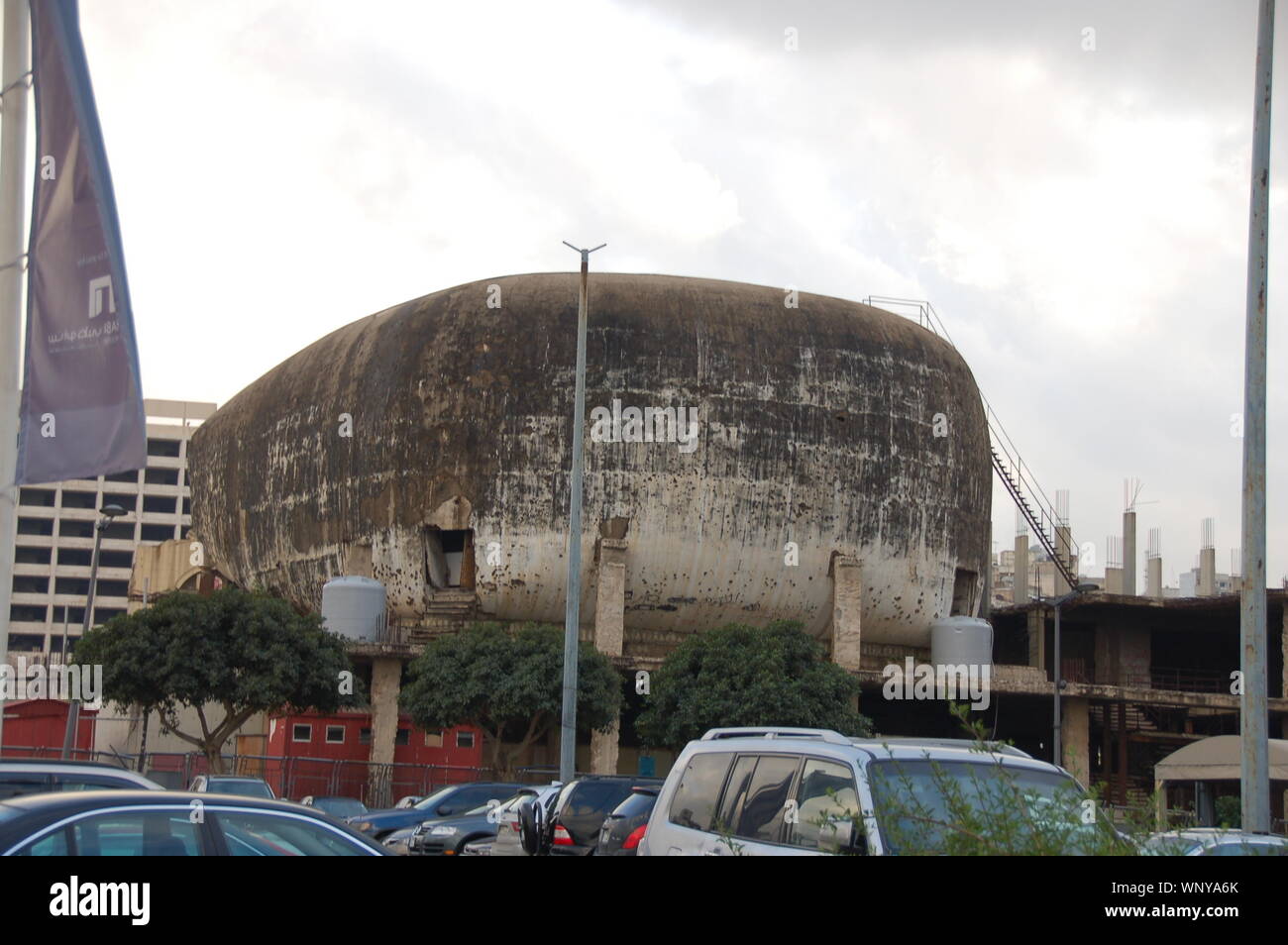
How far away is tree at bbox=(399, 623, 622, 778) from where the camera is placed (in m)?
41.8

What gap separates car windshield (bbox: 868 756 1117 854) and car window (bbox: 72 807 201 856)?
3.46m

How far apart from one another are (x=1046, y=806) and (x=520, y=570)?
1686 inches

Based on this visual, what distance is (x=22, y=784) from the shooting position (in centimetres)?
1121

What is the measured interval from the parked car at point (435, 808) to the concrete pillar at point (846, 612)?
26008mm

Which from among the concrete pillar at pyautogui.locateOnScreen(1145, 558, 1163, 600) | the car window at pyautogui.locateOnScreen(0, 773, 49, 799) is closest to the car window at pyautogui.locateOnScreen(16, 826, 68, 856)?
the car window at pyautogui.locateOnScreen(0, 773, 49, 799)

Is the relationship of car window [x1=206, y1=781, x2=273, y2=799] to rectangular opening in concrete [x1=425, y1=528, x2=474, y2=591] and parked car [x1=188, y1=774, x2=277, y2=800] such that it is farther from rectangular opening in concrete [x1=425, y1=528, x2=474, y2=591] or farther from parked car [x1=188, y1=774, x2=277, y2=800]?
rectangular opening in concrete [x1=425, y1=528, x2=474, y2=591]

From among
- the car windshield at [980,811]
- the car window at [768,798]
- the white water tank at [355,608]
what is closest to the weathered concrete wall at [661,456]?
the white water tank at [355,608]

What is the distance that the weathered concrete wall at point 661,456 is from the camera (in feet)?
162

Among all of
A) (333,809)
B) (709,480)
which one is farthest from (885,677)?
(333,809)

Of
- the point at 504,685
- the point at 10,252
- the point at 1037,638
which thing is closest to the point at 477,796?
the point at 10,252

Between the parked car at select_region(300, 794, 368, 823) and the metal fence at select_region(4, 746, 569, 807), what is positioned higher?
the parked car at select_region(300, 794, 368, 823)

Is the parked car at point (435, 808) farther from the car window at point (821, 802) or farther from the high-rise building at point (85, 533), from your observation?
the high-rise building at point (85, 533)
